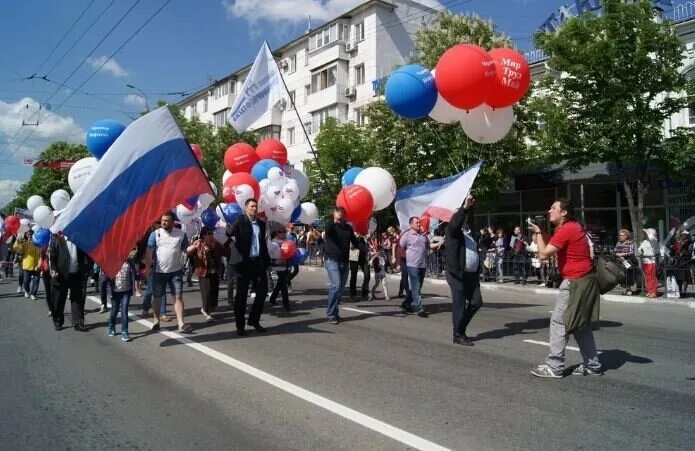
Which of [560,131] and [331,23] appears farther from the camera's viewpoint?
[331,23]

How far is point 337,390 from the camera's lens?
539cm

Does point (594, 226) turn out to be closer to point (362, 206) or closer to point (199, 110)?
point (362, 206)

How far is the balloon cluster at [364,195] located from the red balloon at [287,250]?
1.32m

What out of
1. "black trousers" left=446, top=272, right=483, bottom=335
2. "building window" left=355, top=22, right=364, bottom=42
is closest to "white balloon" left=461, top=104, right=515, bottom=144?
"black trousers" left=446, top=272, right=483, bottom=335

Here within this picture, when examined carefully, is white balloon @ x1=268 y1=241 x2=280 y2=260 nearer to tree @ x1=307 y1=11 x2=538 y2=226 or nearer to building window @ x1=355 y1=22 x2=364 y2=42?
tree @ x1=307 y1=11 x2=538 y2=226

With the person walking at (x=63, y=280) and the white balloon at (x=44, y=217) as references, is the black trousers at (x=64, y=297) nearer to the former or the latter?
the person walking at (x=63, y=280)

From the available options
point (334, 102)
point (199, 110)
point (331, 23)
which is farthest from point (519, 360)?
point (199, 110)

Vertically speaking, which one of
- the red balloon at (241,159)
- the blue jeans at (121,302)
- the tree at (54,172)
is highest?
the tree at (54,172)

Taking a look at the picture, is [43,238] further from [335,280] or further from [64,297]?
[335,280]

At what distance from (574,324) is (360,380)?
7.47ft

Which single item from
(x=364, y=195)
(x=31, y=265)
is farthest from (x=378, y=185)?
(x=31, y=265)

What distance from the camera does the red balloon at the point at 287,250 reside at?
10.7 metres

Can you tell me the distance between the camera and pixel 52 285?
9297 millimetres

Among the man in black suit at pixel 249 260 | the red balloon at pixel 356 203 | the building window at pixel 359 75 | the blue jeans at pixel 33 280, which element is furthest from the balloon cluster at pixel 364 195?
the building window at pixel 359 75
